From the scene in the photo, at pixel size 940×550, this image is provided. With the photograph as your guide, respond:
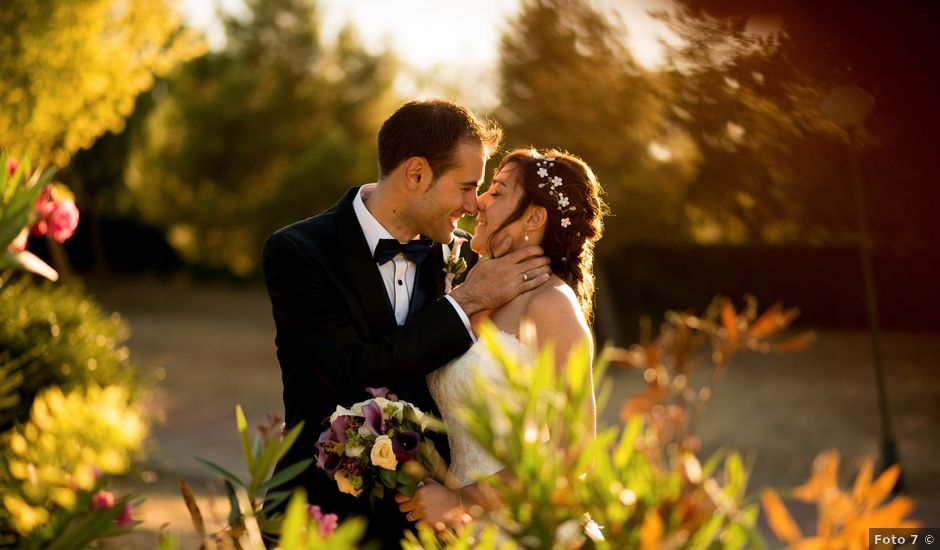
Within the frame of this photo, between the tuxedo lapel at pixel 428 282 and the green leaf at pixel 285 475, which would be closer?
the green leaf at pixel 285 475

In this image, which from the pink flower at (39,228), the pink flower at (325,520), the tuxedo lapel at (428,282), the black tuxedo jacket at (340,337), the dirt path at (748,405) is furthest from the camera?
the dirt path at (748,405)

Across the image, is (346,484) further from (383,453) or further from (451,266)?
(451,266)

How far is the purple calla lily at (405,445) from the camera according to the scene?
3100mm

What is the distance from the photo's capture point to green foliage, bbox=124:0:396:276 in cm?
2317

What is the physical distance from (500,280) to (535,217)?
0.34m

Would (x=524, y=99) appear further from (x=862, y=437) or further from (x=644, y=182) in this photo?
(x=862, y=437)

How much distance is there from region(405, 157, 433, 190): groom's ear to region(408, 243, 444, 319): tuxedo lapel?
0.27 meters

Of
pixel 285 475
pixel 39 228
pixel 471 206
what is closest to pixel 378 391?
pixel 471 206

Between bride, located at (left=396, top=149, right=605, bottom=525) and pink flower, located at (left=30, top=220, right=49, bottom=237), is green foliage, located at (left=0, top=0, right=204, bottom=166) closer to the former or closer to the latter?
pink flower, located at (left=30, top=220, right=49, bottom=237)

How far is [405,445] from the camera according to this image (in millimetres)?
3143

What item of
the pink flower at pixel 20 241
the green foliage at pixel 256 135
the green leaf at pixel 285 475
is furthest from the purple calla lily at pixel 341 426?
the green foliage at pixel 256 135

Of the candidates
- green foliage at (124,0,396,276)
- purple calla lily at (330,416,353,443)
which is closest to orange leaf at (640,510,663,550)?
purple calla lily at (330,416,353,443)

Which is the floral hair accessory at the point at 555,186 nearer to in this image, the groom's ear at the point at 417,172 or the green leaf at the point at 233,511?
the groom's ear at the point at 417,172

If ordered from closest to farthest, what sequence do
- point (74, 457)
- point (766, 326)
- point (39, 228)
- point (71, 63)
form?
point (766, 326), point (74, 457), point (39, 228), point (71, 63)
